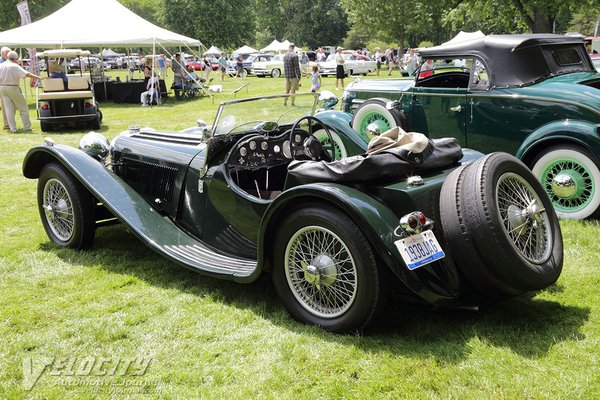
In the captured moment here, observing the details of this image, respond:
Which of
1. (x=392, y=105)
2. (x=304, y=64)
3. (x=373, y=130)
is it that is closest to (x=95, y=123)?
(x=373, y=130)

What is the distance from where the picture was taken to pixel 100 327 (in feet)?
12.9

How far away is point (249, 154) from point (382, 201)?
57.9 inches

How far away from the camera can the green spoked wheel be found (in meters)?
5.96

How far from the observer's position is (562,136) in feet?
20.1

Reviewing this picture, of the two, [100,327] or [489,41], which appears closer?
[100,327]

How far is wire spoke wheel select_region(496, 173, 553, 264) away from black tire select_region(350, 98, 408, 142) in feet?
14.2

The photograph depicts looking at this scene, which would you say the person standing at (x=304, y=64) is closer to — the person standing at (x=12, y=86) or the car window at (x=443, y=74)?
the person standing at (x=12, y=86)

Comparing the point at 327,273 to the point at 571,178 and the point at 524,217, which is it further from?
the point at 571,178

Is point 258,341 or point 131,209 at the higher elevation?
point 131,209

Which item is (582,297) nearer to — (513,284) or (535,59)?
(513,284)

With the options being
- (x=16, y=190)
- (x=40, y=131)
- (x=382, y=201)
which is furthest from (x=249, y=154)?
(x=40, y=131)

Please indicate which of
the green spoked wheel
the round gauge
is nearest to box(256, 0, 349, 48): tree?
the green spoked wheel

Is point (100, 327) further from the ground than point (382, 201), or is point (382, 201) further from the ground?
point (382, 201)

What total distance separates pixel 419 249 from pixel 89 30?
1824cm
